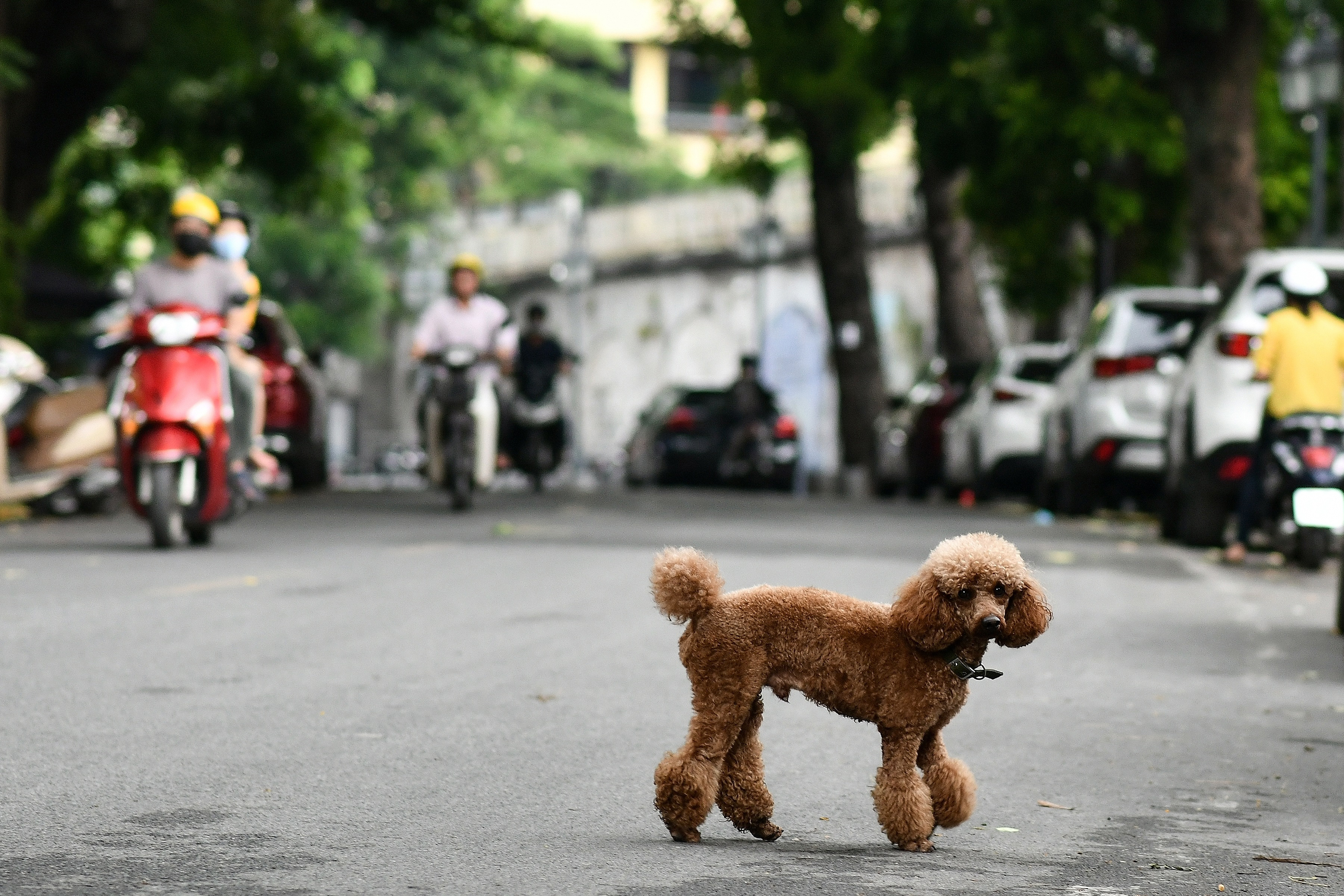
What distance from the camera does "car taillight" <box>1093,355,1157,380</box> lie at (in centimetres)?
1925

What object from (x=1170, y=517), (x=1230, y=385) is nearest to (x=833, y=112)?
(x=1170, y=517)

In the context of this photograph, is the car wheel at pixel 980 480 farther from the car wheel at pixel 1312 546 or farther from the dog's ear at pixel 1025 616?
the dog's ear at pixel 1025 616

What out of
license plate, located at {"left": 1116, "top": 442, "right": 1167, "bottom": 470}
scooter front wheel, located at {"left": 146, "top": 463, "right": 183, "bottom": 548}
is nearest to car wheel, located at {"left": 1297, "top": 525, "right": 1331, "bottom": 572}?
license plate, located at {"left": 1116, "top": 442, "right": 1167, "bottom": 470}

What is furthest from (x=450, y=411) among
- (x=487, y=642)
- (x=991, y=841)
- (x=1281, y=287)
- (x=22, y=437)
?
(x=991, y=841)

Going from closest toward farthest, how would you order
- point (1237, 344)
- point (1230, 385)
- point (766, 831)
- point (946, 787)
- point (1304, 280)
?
1. point (946, 787)
2. point (766, 831)
3. point (1304, 280)
4. point (1237, 344)
5. point (1230, 385)

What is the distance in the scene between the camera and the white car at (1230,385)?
15.8m

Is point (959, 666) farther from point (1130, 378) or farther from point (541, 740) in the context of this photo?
point (1130, 378)

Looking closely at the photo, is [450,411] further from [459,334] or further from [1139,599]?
[1139,599]

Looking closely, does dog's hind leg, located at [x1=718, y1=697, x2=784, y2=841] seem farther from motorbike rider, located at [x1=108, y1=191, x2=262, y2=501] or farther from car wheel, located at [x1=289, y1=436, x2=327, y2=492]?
car wheel, located at [x1=289, y1=436, x2=327, y2=492]

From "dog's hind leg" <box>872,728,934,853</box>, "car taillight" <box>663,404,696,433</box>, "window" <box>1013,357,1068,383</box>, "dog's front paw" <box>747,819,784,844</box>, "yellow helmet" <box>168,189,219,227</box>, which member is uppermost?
"yellow helmet" <box>168,189,219,227</box>

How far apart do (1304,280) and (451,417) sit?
6864 mm

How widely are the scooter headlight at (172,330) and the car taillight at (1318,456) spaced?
6.63m

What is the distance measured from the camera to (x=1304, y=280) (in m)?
14.7

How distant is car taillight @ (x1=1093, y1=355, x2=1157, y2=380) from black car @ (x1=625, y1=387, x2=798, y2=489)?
12.8m
